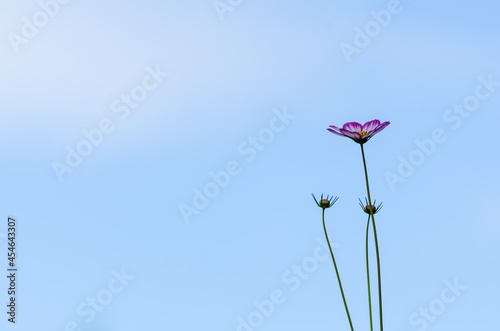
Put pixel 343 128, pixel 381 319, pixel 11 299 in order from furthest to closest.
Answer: pixel 11 299 → pixel 343 128 → pixel 381 319

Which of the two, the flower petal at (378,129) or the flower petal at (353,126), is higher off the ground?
the flower petal at (353,126)

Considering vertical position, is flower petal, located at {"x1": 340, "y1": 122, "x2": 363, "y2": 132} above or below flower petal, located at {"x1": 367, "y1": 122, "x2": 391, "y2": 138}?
above

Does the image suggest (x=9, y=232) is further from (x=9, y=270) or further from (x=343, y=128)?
(x=343, y=128)

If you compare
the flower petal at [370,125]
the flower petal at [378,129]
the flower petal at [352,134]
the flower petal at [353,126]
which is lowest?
the flower petal at [378,129]

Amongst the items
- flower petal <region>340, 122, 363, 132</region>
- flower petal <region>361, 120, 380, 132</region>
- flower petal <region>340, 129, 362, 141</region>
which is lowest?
flower petal <region>340, 129, 362, 141</region>

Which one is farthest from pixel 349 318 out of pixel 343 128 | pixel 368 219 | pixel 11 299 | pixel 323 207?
pixel 11 299

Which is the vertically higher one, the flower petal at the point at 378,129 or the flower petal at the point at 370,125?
the flower petal at the point at 370,125
